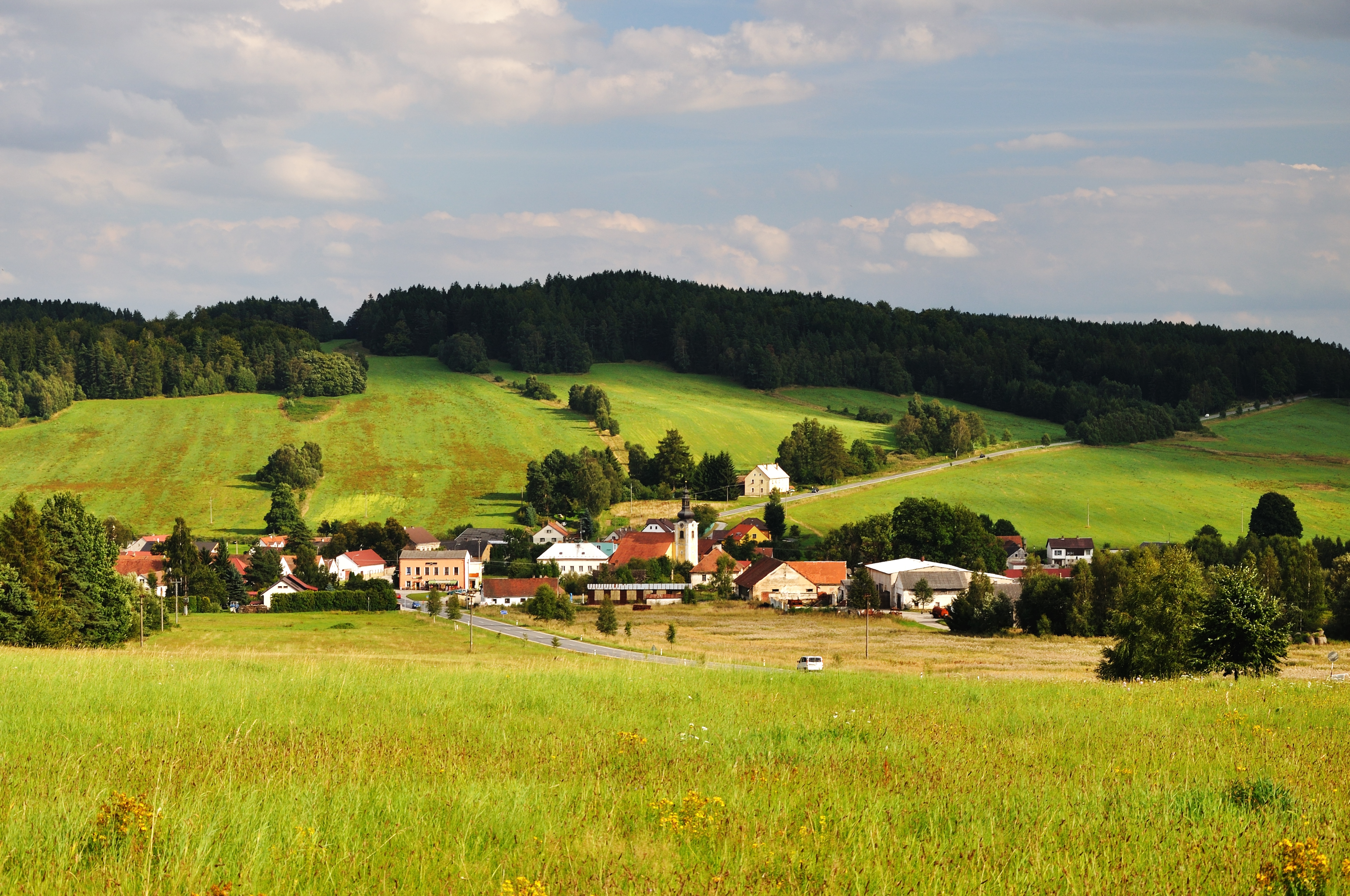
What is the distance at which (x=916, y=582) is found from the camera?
9256cm

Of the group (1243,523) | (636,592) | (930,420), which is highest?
(930,420)

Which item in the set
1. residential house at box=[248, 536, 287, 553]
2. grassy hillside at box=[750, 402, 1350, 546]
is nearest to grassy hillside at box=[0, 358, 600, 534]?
residential house at box=[248, 536, 287, 553]

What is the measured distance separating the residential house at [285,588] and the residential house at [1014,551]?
70.3m

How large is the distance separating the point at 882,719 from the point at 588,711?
3.31 metres

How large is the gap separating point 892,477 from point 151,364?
385 feet

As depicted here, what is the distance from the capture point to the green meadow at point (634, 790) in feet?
18.4

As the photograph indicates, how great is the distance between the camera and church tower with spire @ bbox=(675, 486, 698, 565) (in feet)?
→ 343

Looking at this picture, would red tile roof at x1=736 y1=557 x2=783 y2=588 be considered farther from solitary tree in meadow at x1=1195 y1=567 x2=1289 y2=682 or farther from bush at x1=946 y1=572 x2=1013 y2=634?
solitary tree in meadow at x1=1195 y1=567 x2=1289 y2=682

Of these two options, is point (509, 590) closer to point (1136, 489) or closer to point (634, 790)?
point (1136, 489)

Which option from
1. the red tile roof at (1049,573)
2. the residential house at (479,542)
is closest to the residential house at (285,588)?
the residential house at (479,542)

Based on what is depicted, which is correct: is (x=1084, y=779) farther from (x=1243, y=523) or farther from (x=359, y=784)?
(x=1243, y=523)

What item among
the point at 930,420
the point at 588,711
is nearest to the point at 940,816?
the point at 588,711

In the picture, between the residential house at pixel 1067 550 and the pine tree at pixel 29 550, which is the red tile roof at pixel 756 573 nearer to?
the residential house at pixel 1067 550

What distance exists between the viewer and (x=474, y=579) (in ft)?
351
